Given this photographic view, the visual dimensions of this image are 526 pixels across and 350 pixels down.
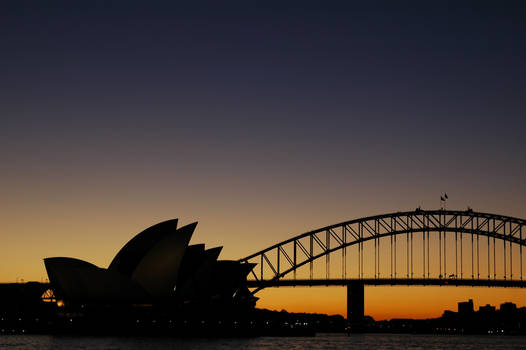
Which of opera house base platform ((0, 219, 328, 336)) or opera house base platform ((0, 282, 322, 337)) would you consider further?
opera house base platform ((0, 282, 322, 337))

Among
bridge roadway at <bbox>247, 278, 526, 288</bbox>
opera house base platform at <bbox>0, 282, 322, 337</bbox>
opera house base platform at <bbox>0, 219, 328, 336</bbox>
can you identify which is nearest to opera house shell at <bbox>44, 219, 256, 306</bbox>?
opera house base platform at <bbox>0, 219, 328, 336</bbox>

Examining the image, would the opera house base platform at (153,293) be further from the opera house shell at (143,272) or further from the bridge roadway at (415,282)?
the bridge roadway at (415,282)

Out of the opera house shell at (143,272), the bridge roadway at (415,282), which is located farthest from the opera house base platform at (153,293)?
the bridge roadway at (415,282)

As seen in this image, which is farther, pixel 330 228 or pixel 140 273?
pixel 330 228

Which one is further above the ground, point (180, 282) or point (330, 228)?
point (330, 228)

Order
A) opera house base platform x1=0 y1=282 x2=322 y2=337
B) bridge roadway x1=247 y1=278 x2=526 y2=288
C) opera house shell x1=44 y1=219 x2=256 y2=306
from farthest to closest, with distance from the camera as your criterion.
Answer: bridge roadway x1=247 y1=278 x2=526 y2=288
opera house base platform x1=0 y1=282 x2=322 y2=337
opera house shell x1=44 y1=219 x2=256 y2=306

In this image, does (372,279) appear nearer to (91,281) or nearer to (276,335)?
(276,335)

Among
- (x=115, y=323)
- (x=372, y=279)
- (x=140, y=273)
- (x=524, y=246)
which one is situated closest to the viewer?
(x=140, y=273)

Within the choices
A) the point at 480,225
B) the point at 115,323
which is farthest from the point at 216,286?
the point at 480,225

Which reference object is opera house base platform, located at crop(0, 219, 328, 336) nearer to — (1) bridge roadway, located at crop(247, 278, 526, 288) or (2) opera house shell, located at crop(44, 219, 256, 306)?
(2) opera house shell, located at crop(44, 219, 256, 306)
